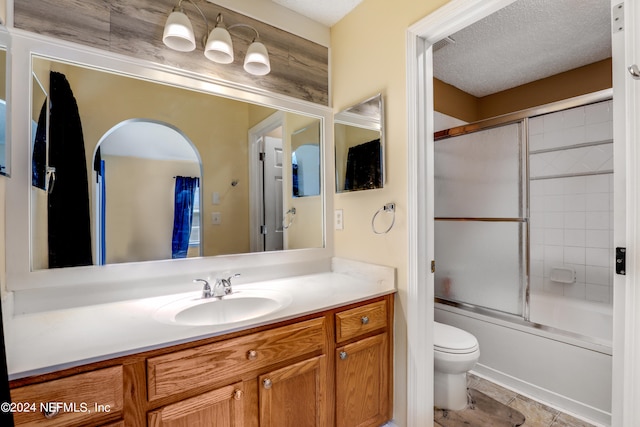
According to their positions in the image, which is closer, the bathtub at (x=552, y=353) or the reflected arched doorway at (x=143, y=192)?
the reflected arched doorway at (x=143, y=192)

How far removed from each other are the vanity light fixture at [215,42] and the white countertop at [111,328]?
1165 millimetres

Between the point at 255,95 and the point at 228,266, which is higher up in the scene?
the point at 255,95

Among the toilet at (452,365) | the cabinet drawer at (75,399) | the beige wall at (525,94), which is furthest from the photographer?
the beige wall at (525,94)

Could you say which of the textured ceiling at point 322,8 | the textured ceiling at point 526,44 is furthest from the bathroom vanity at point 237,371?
the textured ceiling at point 526,44

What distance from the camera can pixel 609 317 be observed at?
2.33m

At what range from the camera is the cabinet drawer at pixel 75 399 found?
0.74 metres

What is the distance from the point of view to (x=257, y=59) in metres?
1.52

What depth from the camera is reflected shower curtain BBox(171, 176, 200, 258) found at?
4.76ft

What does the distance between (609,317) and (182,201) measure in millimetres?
3235

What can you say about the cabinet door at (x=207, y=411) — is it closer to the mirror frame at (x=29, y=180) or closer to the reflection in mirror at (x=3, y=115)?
the mirror frame at (x=29, y=180)

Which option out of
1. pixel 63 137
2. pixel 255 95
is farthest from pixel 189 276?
pixel 255 95

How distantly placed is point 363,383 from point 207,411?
72 centimetres

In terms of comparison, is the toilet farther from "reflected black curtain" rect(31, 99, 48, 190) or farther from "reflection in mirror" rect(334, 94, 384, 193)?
"reflected black curtain" rect(31, 99, 48, 190)

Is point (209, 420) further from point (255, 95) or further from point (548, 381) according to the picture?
point (548, 381)
